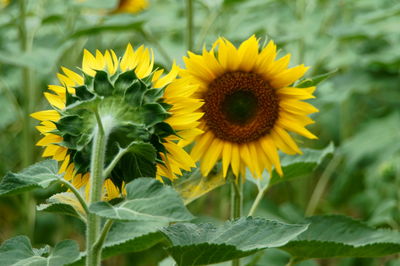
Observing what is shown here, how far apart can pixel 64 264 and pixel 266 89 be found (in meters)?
0.36

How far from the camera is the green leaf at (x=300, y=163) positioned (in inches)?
41.4

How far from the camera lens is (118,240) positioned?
85 centimetres

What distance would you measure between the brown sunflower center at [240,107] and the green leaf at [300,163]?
10cm

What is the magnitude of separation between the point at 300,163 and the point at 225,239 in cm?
33

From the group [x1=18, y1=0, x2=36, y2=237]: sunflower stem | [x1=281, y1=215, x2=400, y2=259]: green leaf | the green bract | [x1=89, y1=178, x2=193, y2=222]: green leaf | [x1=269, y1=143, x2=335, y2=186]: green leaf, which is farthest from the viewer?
[x1=18, y1=0, x2=36, y2=237]: sunflower stem

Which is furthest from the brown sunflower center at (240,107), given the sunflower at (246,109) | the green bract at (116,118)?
the green bract at (116,118)

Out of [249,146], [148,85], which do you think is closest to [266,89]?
[249,146]

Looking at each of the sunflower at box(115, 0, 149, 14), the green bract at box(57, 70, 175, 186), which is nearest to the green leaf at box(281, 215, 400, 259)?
the green bract at box(57, 70, 175, 186)

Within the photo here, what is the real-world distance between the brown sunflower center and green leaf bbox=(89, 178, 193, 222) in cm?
30

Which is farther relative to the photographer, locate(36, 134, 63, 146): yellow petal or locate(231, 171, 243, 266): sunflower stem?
locate(231, 171, 243, 266): sunflower stem

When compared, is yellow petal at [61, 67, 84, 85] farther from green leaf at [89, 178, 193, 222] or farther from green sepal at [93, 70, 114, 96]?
green leaf at [89, 178, 193, 222]

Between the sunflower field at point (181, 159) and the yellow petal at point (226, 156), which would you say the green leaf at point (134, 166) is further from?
the yellow petal at point (226, 156)

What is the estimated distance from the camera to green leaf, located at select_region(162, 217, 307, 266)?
716mm

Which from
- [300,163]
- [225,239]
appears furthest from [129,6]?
[225,239]
